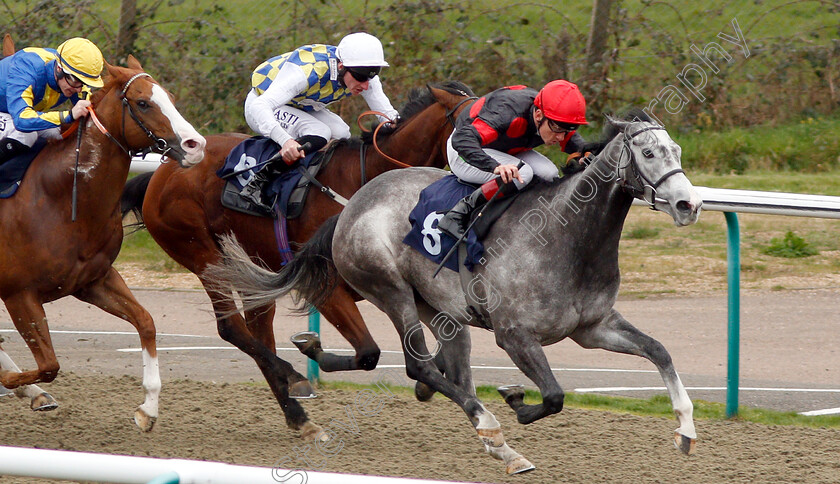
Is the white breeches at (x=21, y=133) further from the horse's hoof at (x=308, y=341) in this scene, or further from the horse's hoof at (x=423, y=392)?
the horse's hoof at (x=423, y=392)

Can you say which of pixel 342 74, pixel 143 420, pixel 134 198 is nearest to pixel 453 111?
pixel 342 74

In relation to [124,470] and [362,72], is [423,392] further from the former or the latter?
[124,470]

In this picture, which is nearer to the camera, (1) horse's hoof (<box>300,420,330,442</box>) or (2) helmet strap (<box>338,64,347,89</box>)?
(1) horse's hoof (<box>300,420,330,442</box>)

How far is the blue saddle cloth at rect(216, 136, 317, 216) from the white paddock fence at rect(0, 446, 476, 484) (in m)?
3.40

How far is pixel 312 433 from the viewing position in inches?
197

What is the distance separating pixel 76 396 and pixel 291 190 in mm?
1676

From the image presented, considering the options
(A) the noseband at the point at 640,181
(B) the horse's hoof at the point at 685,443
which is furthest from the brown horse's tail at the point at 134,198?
(B) the horse's hoof at the point at 685,443

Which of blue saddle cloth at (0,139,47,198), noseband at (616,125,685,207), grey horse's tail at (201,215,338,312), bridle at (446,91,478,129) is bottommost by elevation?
grey horse's tail at (201,215,338,312)

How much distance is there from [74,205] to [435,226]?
1.68m

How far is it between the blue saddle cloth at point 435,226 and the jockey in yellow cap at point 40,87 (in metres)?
1.62

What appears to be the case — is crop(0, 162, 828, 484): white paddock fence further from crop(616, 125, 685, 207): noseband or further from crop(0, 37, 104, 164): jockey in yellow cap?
crop(0, 37, 104, 164): jockey in yellow cap

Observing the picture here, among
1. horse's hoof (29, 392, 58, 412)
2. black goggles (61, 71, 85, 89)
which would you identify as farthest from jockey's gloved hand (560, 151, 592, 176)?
horse's hoof (29, 392, 58, 412)

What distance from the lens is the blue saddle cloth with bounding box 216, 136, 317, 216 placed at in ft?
17.4

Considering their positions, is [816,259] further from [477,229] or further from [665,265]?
[477,229]
